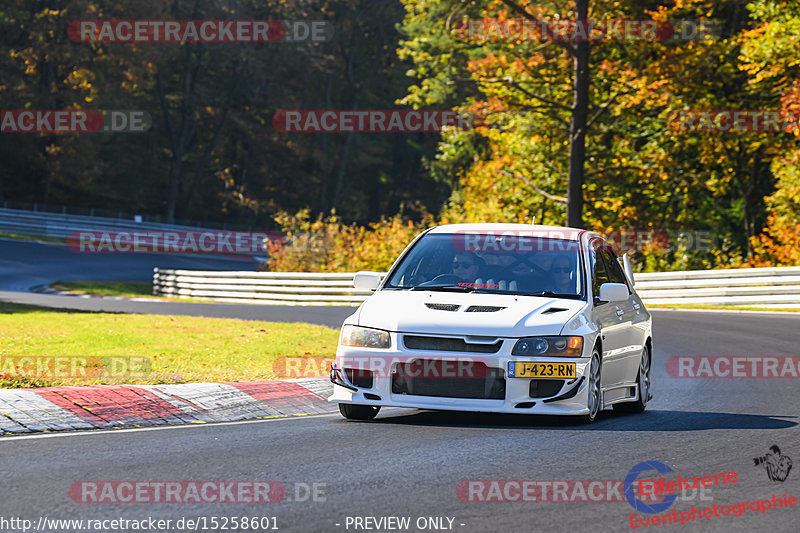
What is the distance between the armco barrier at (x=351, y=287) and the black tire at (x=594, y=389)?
1750 cm

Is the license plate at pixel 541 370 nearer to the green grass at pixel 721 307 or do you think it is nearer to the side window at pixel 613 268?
the side window at pixel 613 268

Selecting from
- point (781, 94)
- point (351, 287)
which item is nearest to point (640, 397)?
point (351, 287)

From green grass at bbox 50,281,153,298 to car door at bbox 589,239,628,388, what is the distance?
27.0 m

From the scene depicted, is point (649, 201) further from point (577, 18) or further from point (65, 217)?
point (65, 217)

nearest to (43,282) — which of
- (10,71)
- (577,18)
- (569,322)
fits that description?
(577,18)

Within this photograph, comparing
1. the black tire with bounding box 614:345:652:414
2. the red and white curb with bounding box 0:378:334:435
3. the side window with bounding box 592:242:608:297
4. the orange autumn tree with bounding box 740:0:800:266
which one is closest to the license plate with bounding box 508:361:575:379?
the side window with bounding box 592:242:608:297

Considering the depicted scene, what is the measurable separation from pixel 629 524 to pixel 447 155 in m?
36.9

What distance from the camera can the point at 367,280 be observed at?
1056 centimetres

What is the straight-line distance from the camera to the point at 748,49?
32.6 metres

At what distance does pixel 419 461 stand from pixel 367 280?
2823mm

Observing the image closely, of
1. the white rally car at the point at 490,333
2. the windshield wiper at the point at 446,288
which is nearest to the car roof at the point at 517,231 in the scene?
the white rally car at the point at 490,333

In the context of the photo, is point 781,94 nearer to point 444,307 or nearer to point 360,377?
point 444,307

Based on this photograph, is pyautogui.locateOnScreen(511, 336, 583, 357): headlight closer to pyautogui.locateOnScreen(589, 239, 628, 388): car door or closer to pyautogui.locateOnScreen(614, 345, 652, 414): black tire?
pyautogui.locateOnScreen(589, 239, 628, 388): car door

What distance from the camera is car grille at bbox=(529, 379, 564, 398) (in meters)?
9.41
